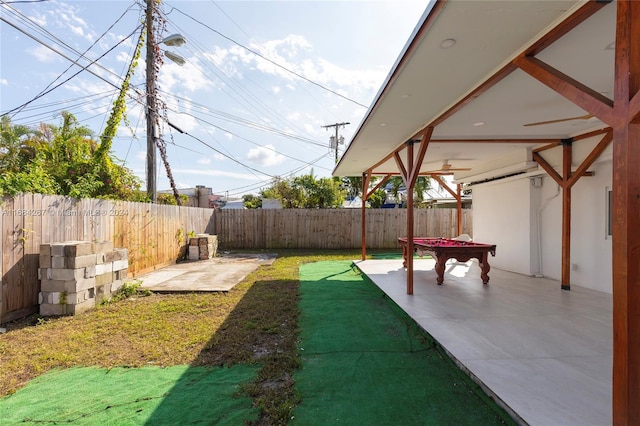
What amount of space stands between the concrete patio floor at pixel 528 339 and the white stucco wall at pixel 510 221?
2.71 feet

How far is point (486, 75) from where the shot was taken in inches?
117

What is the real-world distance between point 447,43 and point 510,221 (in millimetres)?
5872

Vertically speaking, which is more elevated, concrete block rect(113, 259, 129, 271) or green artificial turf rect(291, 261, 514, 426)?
concrete block rect(113, 259, 129, 271)

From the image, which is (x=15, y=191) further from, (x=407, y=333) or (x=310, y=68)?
(x=310, y=68)

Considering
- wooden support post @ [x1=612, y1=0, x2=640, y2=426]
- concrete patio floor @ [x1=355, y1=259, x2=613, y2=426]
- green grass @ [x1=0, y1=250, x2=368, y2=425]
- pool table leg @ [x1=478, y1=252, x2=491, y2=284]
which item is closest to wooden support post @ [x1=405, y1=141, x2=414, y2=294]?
concrete patio floor @ [x1=355, y1=259, x2=613, y2=426]

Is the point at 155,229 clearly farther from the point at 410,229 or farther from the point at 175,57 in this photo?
the point at 410,229

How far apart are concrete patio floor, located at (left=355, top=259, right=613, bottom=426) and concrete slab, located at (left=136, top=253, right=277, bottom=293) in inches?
117

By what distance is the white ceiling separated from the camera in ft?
6.84

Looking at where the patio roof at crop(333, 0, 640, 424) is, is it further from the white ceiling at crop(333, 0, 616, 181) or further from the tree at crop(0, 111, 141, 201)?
the tree at crop(0, 111, 141, 201)

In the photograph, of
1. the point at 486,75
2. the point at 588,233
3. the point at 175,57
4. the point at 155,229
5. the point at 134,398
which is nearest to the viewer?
the point at 134,398

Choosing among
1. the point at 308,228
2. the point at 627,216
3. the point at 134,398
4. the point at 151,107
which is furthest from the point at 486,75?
the point at 308,228

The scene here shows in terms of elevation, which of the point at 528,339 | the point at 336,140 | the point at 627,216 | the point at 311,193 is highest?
the point at 336,140

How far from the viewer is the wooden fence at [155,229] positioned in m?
3.88

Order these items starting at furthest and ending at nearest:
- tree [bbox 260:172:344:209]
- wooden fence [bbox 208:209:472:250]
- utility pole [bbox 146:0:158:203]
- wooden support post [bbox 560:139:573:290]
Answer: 1. tree [bbox 260:172:344:209]
2. wooden fence [bbox 208:209:472:250]
3. utility pole [bbox 146:0:158:203]
4. wooden support post [bbox 560:139:573:290]
